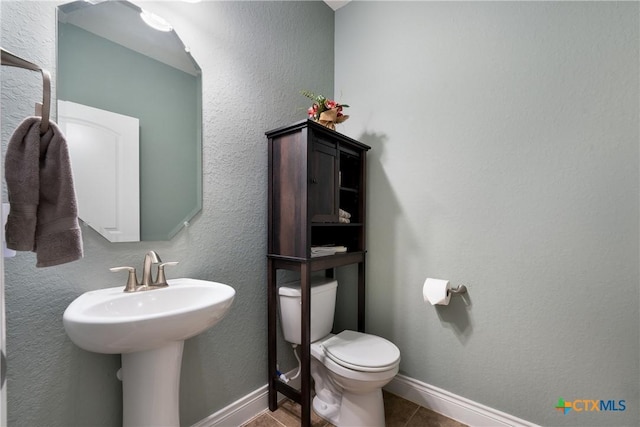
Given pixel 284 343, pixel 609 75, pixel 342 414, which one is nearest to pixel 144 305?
pixel 284 343

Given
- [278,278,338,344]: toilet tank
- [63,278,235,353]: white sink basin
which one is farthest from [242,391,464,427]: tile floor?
[63,278,235,353]: white sink basin

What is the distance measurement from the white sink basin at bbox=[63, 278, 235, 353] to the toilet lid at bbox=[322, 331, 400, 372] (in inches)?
27.5

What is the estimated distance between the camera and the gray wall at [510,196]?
1235 mm

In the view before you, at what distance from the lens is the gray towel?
0.74m

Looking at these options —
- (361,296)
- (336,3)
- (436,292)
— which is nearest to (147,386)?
(361,296)

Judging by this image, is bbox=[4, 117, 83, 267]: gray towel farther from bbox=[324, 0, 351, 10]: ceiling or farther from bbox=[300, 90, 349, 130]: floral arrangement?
bbox=[324, 0, 351, 10]: ceiling

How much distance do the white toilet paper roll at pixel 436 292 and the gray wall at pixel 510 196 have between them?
0.31ft

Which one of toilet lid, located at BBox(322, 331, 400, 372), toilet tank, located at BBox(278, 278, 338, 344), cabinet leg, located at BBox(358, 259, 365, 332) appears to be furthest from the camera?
cabinet leg, located at BBox(358, 259, 365, 332)

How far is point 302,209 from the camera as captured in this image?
1.45 metres

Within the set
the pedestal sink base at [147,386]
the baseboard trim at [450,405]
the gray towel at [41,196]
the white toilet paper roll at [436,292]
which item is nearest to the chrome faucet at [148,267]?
the pedestal sink base at [147,386]

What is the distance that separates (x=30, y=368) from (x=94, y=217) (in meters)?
0.53

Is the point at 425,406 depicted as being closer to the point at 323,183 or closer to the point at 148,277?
the point at 323,183

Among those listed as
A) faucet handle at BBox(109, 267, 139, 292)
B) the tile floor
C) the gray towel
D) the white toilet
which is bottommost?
the tile floor

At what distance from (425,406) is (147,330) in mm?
1645
